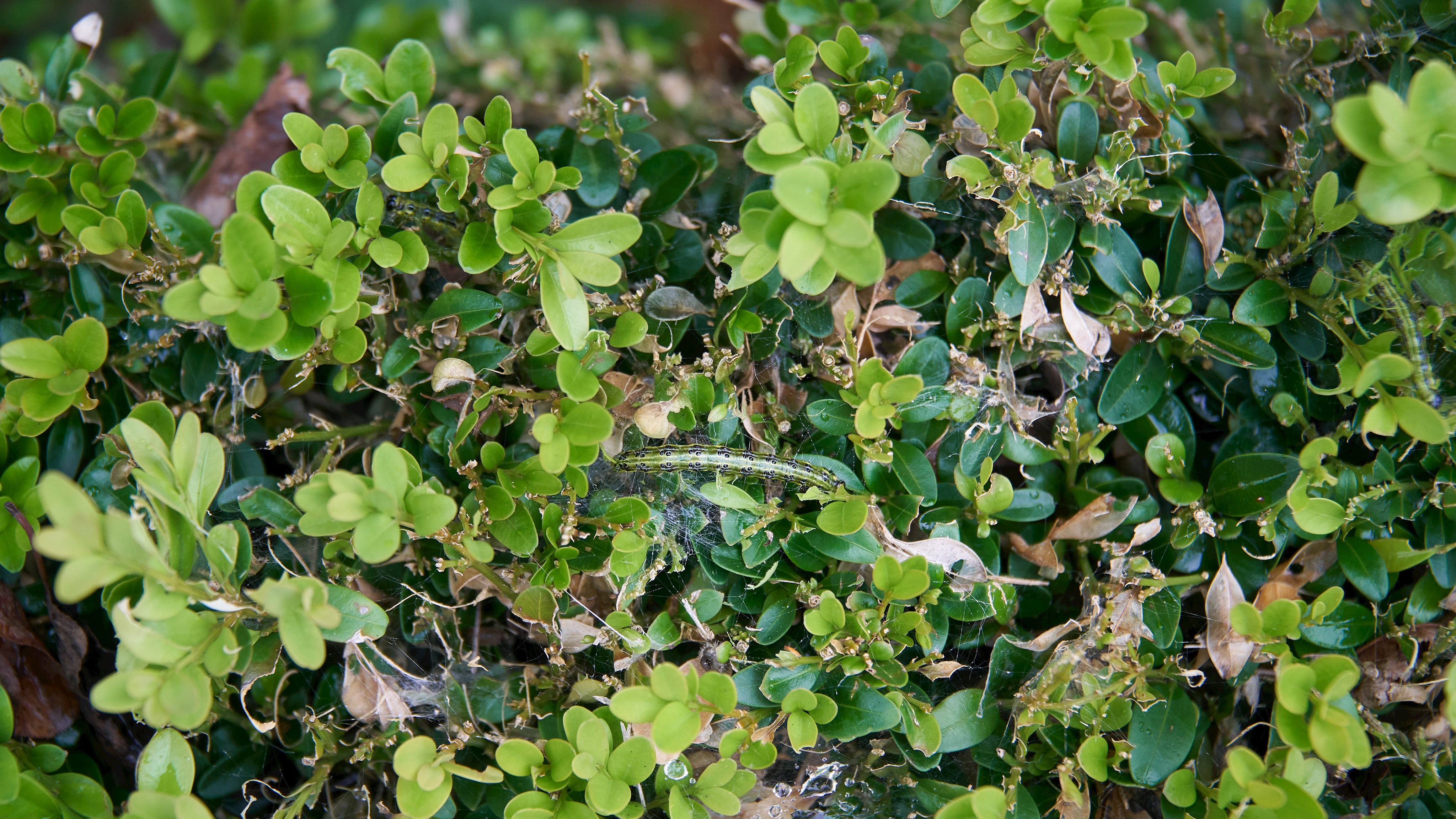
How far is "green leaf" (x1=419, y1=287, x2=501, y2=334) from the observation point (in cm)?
116

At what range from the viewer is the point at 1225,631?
112 cm

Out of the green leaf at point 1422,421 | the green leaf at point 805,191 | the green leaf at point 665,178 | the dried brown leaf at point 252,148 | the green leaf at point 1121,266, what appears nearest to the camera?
the green leaf at point 805,191

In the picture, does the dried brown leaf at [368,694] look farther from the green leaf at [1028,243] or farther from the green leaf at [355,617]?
the green leaf at [1028,243]

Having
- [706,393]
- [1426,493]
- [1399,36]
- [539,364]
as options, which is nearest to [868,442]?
[706,393]

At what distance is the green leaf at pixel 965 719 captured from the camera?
1.11 m

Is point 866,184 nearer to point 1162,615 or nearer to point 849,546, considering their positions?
point 849,546

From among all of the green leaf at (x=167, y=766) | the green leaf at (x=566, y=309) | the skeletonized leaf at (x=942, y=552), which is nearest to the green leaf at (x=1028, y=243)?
the skeletonized leaf at (x=942, y=552)

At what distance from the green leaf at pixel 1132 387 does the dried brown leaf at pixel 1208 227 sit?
0.52 feet

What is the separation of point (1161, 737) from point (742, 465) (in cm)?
66

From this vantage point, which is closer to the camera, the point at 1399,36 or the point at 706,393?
the point at 706,393

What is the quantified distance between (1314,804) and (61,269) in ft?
6.36

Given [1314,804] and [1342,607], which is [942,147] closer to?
[1342,607]

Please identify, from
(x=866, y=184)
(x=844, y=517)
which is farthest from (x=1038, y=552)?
(x=866, y=184)

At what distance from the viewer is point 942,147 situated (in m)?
1.26
